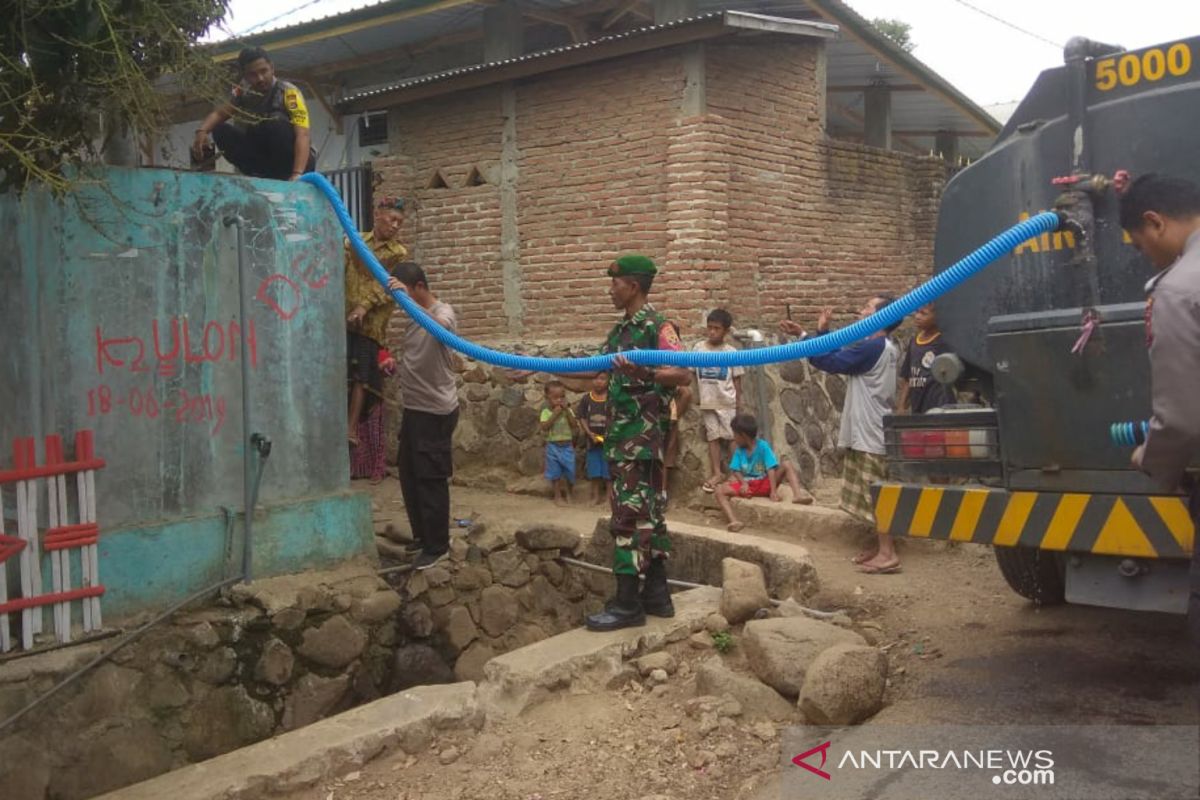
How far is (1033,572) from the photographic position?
17.4 feet

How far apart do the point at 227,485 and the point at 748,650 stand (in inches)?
116

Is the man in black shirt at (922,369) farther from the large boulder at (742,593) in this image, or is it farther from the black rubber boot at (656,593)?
the black rubber boot at (656,593)

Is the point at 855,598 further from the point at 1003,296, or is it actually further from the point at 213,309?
the point at 213,309

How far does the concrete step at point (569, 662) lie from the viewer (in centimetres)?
459

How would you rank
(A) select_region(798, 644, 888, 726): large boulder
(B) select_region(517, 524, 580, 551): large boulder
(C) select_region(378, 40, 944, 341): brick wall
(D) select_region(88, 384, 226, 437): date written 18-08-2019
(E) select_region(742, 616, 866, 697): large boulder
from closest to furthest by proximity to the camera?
(A) select_region(798, 644, 888, 726): large boulder < (E) select_region(742, 616, 866, 697): large boulder < (D) select_region(88, 384, 226, 437): date written 18-08-2019 < (B) select_region(517, 524, 580, 551): large boulder < (C) select_region(378, 40, 944, 341): brick wall

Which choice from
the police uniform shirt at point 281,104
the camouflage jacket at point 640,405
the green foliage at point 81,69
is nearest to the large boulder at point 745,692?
the camouflage jacket at point 640,405

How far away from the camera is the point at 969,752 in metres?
3.63

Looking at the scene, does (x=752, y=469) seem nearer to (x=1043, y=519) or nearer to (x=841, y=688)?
(x=841, y=688)

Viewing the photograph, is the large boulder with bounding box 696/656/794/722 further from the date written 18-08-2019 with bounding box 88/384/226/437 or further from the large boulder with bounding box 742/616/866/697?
the date written 18-08-2019 with bounding box 88/384/226/437

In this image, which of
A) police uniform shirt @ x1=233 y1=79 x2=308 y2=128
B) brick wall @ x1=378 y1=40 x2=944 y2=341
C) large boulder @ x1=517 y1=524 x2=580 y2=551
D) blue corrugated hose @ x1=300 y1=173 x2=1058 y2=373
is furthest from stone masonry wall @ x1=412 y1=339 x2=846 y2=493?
police uniform shirt @ x1=233 y1=79 x2=308 y2=128

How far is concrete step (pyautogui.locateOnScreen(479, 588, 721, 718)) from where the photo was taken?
459 centimetres

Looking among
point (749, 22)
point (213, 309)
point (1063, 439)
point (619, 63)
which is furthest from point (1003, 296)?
point (619, 63)

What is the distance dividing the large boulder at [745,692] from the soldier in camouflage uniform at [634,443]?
0.67 m

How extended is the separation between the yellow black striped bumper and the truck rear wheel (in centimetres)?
129
